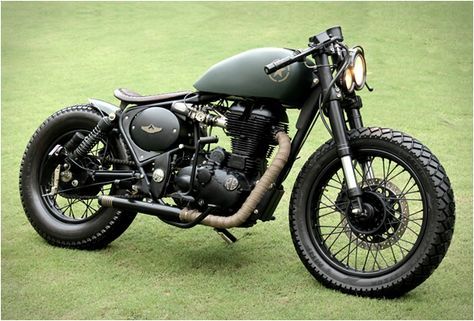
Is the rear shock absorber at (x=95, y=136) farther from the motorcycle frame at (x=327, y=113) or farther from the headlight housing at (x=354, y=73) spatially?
the headlight housing at (x=354, y=73)

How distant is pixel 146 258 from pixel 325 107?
1.43 m

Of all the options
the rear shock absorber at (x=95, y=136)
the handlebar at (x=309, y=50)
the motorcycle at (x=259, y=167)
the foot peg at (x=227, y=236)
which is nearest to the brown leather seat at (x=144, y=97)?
the motorcycle at (x=259, y=167)

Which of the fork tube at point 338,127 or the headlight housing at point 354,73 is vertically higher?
the headlight housing at point 354,73

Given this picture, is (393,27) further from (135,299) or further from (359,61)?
(135,299)

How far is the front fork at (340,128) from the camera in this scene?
13.7 feet

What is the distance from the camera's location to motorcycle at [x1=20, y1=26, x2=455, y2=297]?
4.16 metres

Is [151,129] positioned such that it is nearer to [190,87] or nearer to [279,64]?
[279,64]

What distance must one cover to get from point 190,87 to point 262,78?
4.67m

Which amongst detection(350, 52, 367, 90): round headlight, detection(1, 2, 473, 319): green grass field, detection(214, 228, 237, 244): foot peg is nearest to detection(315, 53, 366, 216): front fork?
detection(350, 52, 367, 90): round headlight

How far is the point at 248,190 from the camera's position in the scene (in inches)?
179

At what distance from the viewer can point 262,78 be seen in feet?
14.5

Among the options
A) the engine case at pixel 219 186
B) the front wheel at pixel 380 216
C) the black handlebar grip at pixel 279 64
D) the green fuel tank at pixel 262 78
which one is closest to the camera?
the front wheel at pixel 380 216

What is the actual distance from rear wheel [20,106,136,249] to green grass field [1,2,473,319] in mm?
109

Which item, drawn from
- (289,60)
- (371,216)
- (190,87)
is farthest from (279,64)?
(190,87)
